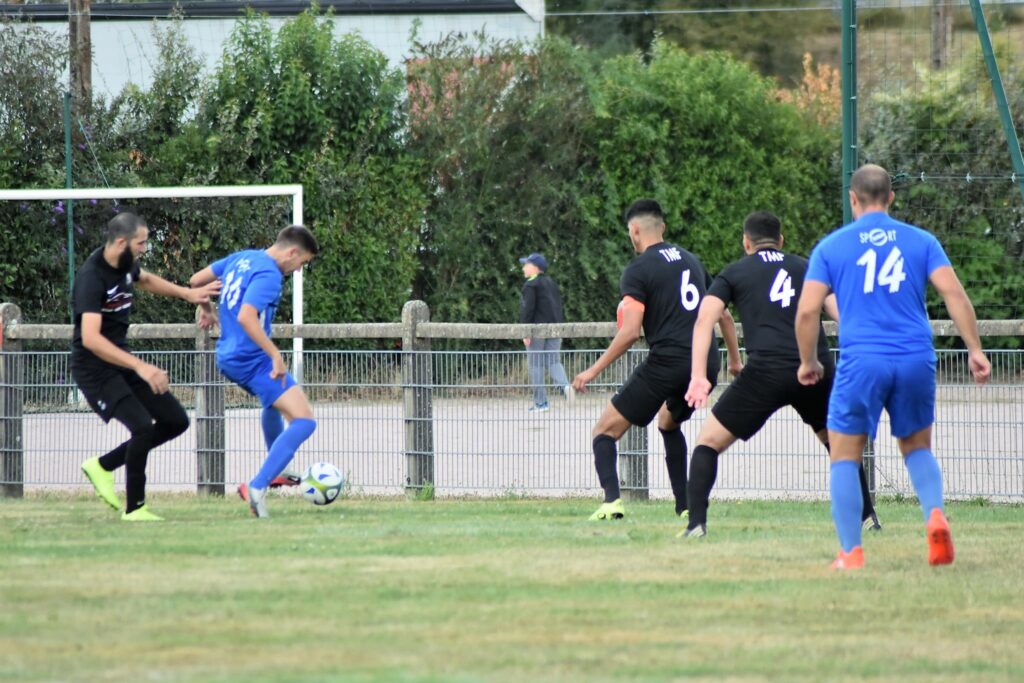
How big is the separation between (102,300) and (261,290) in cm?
95

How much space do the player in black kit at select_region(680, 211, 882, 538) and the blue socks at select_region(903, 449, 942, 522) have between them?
3.14 feet

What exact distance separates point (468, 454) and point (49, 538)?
157 inches

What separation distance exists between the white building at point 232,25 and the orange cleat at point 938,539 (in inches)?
711

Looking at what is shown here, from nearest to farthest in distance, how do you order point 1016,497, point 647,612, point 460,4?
point 647,612 < point 1016,497 < point 460,4

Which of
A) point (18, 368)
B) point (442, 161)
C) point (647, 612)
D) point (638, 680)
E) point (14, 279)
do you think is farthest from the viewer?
point (442, 161)

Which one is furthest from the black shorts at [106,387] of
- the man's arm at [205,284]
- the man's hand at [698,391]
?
the man's hand at [698,391]

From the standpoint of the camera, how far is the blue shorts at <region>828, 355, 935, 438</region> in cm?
722

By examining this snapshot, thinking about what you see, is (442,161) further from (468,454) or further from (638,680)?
(638,680)

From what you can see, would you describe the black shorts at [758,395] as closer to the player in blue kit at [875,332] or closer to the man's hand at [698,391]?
the man's hand at [698,391]

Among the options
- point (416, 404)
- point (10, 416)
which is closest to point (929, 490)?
point (416, 404)

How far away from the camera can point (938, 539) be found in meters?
7.40

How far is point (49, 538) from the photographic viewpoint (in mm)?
8578

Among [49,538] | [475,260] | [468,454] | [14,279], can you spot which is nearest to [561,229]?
[475,260]

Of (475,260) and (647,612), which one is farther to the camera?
(475,260)
